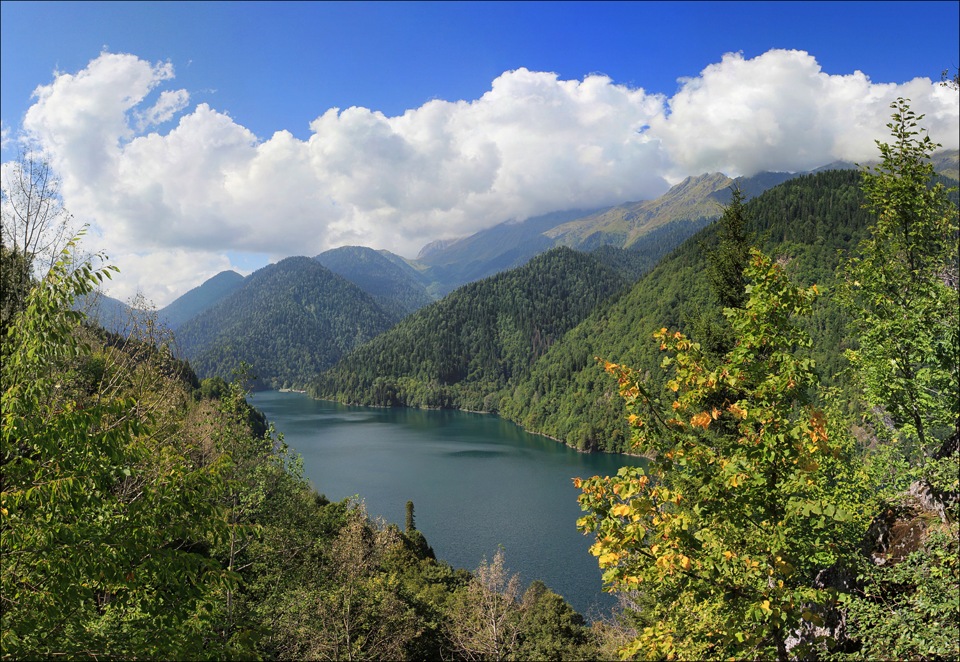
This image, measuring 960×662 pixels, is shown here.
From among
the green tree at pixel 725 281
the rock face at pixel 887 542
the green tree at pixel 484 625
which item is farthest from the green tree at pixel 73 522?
the green tree at pixel 484 625

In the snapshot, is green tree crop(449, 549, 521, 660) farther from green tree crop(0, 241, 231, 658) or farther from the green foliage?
green tree crop(0, 241, 231, 658)

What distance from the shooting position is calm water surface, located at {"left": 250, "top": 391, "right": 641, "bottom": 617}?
224 feet

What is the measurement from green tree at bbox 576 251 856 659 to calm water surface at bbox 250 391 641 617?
49.9m

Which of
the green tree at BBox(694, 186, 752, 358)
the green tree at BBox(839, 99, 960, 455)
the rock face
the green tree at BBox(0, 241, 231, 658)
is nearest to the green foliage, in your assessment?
the rock face

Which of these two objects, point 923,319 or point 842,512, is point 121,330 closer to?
point 842,512

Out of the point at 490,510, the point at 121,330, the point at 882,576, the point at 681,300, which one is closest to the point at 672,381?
the point at 882,576

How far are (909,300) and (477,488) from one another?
96.7 m

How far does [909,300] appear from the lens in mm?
12305

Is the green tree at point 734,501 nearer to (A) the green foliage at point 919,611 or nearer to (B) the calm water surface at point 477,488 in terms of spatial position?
(A) the green foliage at point 919,611

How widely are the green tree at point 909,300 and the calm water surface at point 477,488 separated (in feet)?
153

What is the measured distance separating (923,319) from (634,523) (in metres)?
8.76

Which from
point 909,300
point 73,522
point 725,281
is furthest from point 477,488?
point 73,522

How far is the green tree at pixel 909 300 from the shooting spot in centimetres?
1098

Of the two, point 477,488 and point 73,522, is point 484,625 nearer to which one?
point 73,522
